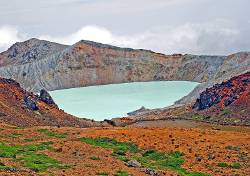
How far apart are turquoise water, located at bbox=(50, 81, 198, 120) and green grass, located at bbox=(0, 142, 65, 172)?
69411mm

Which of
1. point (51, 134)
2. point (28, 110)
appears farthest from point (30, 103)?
point (51, 134)

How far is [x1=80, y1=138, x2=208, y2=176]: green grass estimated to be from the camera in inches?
1528

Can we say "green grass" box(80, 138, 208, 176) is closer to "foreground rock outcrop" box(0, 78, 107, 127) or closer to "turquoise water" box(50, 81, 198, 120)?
"foreground rock outcrop" box(0, 78, 107, 127)

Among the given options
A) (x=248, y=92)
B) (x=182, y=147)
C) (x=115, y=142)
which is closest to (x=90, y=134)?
(x=115, y=142)

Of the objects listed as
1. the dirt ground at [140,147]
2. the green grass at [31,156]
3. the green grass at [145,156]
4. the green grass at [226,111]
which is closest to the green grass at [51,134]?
the dirt ground at [140,147]

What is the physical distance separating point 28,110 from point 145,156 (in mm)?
32272

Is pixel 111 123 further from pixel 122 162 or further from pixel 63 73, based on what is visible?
pixel 63 73

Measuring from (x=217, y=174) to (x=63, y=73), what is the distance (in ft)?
546

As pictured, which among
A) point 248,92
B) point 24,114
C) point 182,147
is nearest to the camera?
point 182,147

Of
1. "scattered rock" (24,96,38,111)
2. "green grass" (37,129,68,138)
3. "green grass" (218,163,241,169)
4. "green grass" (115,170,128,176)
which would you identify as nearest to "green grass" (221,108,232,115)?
"scattered rock" (24,96,38,111)

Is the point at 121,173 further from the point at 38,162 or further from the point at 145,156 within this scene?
the point at 145,156

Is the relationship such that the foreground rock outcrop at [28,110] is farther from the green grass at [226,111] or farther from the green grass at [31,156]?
the green grass at [226,111]

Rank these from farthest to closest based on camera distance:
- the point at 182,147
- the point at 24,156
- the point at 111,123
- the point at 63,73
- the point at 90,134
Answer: the point at 63,73, the point at 111,123, the point at 90,134, the point at 182,147, the point at 24,156

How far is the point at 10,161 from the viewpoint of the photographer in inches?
1323
